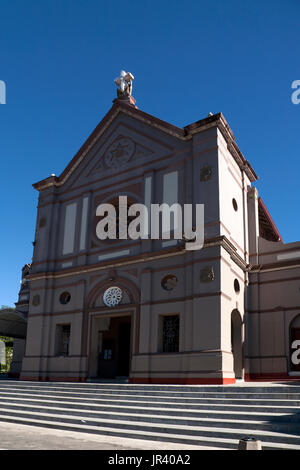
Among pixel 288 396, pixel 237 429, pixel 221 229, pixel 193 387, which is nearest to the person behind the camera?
pixel 237 429

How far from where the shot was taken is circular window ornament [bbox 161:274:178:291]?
19406mm

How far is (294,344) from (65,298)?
11081 millimetres

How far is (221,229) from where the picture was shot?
18734 millimetres

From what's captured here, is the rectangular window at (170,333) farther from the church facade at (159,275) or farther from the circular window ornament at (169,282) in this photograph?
the circular window ornament at (169,282)

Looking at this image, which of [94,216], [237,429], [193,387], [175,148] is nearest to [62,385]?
[193,387]

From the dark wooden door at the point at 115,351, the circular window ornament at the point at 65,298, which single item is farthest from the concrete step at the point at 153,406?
the circular window ornament at the point at 65,298

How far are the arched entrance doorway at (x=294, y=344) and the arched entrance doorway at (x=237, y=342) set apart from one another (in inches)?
82.1

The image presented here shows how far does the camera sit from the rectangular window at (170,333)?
1916cm

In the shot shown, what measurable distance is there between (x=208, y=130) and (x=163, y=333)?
8924mm

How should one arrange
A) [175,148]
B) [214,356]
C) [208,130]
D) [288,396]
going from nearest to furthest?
[288,396], [214,356], [208,130], [175,148]

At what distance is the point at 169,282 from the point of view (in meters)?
19.6

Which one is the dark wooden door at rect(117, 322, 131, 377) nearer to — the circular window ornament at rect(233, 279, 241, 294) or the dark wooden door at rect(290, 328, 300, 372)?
the circular window ornament at rect(233, 279, 241, 294)
